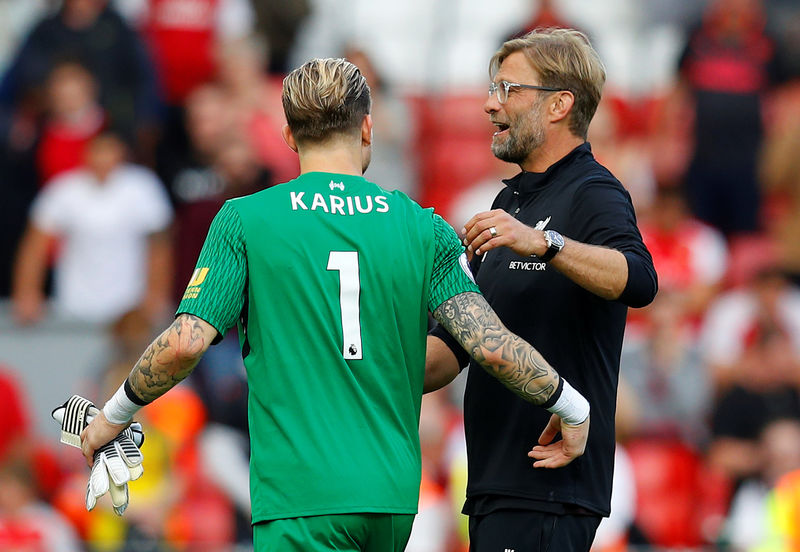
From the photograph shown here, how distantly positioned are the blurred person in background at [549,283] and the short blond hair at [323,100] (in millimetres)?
513

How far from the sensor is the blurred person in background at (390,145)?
37.5ft

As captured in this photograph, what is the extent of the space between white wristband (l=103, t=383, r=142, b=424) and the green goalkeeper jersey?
1.17ft

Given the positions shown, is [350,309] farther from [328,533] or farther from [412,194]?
[412,194]

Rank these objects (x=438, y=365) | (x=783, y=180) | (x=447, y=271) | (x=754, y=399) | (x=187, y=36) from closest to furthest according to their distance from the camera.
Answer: (x=447, y=271) → (x=438, y=365) → (x=754, y=399) → (x=783, y=180) → (x=187, y=36)

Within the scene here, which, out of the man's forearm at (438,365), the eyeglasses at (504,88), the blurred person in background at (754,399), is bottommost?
the blurred person in background at (754,399)

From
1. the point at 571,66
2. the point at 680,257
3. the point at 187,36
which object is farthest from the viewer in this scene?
the point at 187,36

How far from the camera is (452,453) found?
29.3 feet

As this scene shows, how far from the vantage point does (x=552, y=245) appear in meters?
4.28

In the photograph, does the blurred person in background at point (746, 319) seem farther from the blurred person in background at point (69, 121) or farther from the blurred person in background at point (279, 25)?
the blurred person in background at point (69, 121)

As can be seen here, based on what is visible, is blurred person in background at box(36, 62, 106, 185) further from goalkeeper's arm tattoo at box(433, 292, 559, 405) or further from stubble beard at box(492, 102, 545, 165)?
goalkeeper's arm tattoo at box(433, 292, 559, 405)

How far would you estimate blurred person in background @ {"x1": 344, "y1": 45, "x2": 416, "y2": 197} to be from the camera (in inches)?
450

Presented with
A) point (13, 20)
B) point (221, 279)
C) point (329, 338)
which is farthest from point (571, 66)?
point (13, 20)

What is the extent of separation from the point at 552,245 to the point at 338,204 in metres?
0.67

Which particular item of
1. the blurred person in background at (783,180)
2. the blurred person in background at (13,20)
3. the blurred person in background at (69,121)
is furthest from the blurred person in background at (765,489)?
the blurred person in background at (13,20)
